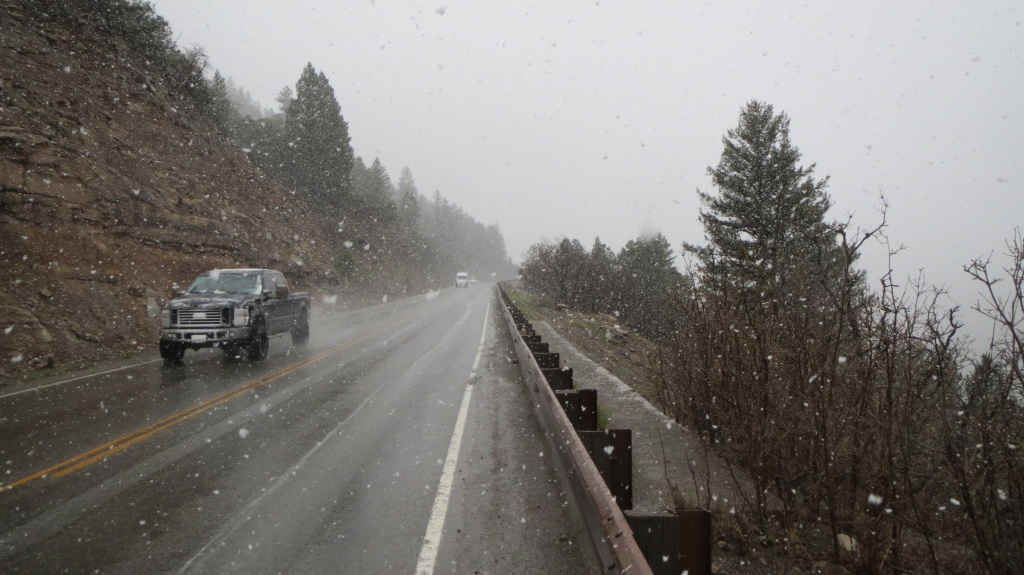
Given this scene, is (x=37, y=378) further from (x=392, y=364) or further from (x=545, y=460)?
(x=545, y=460)

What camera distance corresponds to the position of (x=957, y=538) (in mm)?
5711

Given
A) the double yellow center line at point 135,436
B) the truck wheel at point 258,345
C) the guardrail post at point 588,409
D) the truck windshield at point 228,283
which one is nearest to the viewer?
the double yellow center line at point 135,436

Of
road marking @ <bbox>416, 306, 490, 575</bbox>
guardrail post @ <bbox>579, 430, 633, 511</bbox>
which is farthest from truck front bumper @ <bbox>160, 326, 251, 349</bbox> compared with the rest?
guardrail post @ <bbox>579, 430, 633, 511</bbox>

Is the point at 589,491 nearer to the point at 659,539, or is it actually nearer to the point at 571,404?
the point at 659,539

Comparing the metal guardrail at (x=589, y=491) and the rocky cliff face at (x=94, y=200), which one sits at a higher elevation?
the rocky cliff face at (x=94, y=200)

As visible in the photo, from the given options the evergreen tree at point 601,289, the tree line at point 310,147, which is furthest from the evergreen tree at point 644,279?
the tree line at point 310,147

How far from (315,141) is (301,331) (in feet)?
110

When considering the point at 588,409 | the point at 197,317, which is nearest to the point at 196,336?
the point at 197,317

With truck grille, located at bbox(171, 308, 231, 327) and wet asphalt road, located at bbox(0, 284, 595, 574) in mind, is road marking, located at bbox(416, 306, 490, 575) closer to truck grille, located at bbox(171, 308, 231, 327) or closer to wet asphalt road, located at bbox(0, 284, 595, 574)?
wet asphalt road, located at bbox(0, 284, 595, 574)

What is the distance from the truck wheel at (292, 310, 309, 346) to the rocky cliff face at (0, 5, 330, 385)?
3.23 metres

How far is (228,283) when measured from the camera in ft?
41.1

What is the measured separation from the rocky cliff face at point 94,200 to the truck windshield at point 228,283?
167cm

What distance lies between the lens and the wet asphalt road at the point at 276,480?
363 cm

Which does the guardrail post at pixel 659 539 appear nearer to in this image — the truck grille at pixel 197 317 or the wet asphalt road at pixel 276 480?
the wet asphalt road at pixel 276 480
